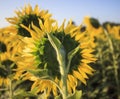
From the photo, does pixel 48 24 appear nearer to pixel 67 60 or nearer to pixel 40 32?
pixel 40 32

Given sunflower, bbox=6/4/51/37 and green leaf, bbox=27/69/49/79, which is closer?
green leaf, bbox=27/69/49/79

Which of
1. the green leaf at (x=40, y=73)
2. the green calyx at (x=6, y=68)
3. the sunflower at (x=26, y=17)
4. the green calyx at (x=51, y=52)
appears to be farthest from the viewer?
the green calyx at (x=6, y=68)

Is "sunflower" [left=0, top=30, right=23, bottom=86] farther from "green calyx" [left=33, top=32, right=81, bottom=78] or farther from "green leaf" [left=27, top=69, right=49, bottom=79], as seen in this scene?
"green leaf" [left=27, top=69, right=49, bottom=79]

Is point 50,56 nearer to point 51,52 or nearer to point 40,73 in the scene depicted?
point 51,52

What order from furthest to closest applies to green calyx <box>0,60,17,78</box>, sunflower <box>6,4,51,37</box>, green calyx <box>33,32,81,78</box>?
green calyx <box>0,60,17,78</box> < sunflower <box>6,4,51,37</box> < green calyx <box>33,32,81,78</box>

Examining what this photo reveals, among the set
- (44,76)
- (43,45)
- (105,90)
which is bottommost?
(105,90)

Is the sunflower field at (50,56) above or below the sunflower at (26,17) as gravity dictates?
below

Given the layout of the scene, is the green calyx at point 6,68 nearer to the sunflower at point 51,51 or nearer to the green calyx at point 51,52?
the sunflower at point 51,51

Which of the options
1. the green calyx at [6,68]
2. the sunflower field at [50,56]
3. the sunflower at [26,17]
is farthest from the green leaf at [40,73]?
the green calyx at [6,68]

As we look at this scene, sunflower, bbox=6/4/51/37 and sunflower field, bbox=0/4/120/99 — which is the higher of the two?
sunflower, bbox=6/4/51/37

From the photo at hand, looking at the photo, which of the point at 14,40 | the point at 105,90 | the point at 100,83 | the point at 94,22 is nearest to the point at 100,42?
the point at 94,22

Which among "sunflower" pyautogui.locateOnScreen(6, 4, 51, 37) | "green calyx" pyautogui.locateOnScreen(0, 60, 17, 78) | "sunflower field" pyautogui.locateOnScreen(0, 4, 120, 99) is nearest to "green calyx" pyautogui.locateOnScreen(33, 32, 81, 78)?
"sunflower field" pyautogui.locateOnScreen(0, 4, 120, 99)
